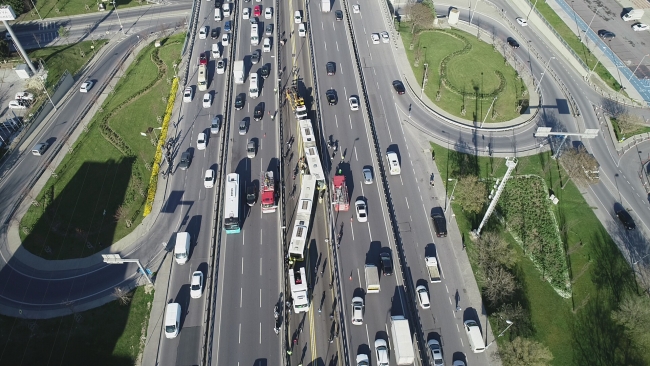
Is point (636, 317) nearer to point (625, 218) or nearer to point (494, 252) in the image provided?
point (494, 252)

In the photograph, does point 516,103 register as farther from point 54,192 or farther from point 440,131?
point 54,192

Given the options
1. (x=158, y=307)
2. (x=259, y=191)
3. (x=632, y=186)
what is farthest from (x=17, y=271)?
(x=632, y=186)

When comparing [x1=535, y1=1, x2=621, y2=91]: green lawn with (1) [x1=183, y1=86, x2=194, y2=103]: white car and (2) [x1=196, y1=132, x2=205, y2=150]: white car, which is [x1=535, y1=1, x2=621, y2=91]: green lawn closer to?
(2) [x1=196, y1=132, x2=205, y2=150]: white car

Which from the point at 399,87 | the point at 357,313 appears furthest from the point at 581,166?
the point at 357,313

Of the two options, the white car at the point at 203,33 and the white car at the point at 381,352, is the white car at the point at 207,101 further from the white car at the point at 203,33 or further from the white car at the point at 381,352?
the white car at the point at 381,352

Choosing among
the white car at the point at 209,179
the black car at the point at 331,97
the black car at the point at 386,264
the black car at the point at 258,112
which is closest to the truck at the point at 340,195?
the black car at the point at 386,264

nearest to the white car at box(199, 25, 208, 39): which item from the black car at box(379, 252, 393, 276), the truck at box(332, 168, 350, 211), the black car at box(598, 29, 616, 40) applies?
the truck at box(332, 168, 350, 211)
